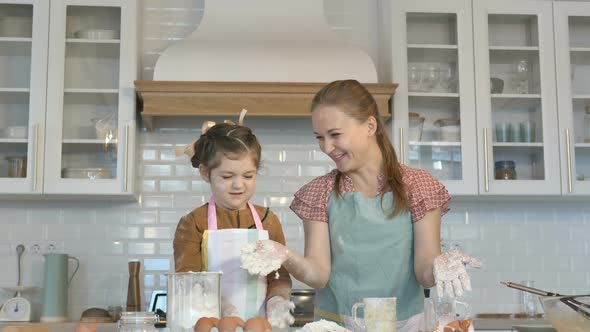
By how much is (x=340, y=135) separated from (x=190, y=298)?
69 cm

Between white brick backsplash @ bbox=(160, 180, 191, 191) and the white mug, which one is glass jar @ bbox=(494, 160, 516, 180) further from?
the white mug

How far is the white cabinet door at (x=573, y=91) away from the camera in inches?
166

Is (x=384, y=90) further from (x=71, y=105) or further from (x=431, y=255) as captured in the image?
(x=431, y=255)

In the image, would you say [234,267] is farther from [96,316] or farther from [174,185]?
[174,185]

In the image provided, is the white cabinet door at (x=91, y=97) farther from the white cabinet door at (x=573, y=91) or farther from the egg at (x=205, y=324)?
the egg at (x=205, y=324)

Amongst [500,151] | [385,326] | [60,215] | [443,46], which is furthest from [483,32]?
[385,326]

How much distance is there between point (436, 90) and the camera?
426cm

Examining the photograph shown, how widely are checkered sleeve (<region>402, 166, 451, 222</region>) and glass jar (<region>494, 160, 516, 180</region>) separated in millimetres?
2014

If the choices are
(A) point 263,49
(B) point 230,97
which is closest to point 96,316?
(B) point 230,97

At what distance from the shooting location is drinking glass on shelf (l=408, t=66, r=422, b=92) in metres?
4.24

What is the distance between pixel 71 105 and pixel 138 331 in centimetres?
267

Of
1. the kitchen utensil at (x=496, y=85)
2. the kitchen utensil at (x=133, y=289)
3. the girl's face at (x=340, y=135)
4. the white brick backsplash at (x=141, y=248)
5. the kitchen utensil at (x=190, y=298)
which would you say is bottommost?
the kitchen utensil at (x=133, y=289)

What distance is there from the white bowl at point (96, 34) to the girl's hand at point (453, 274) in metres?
2.77

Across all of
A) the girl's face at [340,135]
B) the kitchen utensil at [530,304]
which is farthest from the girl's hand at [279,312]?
the kitchen utensil at [530,304]
